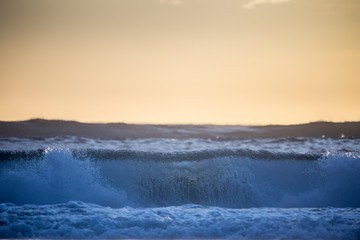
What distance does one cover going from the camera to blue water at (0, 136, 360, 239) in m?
4.71

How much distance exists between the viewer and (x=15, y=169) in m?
7.39

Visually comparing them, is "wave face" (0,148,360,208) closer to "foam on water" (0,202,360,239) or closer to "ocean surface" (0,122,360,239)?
"ocean surface" (0,122,360,239)

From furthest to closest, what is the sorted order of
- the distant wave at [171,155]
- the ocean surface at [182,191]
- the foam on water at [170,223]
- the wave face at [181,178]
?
the distant wave at [171,155], the wave face at [181,178], the ocean surface at [182,191], the foam on water at [170,223]

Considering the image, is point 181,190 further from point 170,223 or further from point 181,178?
point 170,223

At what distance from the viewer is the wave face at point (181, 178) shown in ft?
23.5

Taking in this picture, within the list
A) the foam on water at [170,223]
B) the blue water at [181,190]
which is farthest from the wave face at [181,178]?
the foam on water at [170,223]

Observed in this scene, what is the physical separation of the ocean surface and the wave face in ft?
0.06

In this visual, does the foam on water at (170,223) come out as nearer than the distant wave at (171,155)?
Yes

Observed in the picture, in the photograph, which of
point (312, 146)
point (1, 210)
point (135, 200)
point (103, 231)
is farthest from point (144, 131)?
point (103, 231)

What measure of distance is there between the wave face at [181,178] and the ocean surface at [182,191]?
19 millimetres

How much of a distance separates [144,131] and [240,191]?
6995 millimetres

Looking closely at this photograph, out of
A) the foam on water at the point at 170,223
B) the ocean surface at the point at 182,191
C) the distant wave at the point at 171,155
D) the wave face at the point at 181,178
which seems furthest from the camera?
the distant wave at the point at 171,155

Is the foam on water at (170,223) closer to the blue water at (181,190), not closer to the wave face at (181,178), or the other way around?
the blue water at (181,190)

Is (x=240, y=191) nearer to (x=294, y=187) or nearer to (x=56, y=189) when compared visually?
(x=294, y=187)
